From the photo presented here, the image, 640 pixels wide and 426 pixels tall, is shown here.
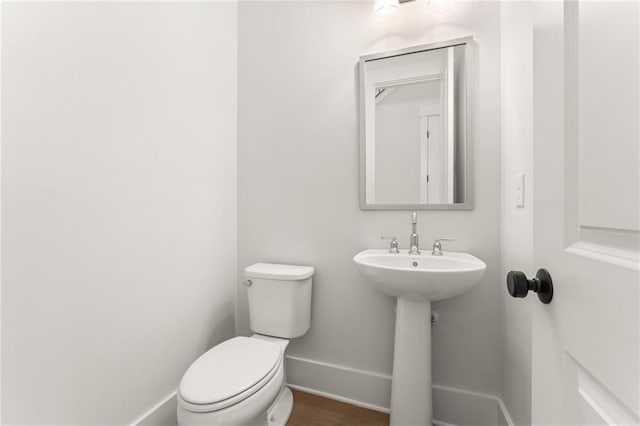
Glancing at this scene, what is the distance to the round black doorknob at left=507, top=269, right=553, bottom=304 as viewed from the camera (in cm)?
49

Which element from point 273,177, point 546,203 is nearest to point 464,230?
point 546,203

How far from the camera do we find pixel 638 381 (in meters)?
0.29

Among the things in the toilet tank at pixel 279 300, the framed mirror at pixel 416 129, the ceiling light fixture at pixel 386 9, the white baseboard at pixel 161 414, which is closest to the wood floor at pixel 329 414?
the toilet tank at pixel 279 300

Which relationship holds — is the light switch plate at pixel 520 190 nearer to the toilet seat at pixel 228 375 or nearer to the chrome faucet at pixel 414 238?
the chrome faucet at pixel 414 238

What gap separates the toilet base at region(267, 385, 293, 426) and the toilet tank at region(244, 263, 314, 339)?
1.10ft

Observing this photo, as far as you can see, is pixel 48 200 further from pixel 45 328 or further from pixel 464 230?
pixel 464 230

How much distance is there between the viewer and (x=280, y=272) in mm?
1477

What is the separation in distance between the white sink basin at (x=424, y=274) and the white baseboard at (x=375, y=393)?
0.60m

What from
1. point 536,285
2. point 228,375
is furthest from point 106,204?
point 536,285

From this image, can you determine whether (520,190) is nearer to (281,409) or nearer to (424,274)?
(424,274)

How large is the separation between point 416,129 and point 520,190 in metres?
0.57

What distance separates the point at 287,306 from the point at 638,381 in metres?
1.30

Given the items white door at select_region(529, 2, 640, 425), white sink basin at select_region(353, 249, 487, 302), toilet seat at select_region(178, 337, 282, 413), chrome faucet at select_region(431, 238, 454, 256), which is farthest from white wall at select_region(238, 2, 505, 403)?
white door at select_region(529, 2, 640, 425)

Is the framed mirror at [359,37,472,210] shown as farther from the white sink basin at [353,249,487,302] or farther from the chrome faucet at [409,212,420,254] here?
the white sink basin at [353,249,487,302]
